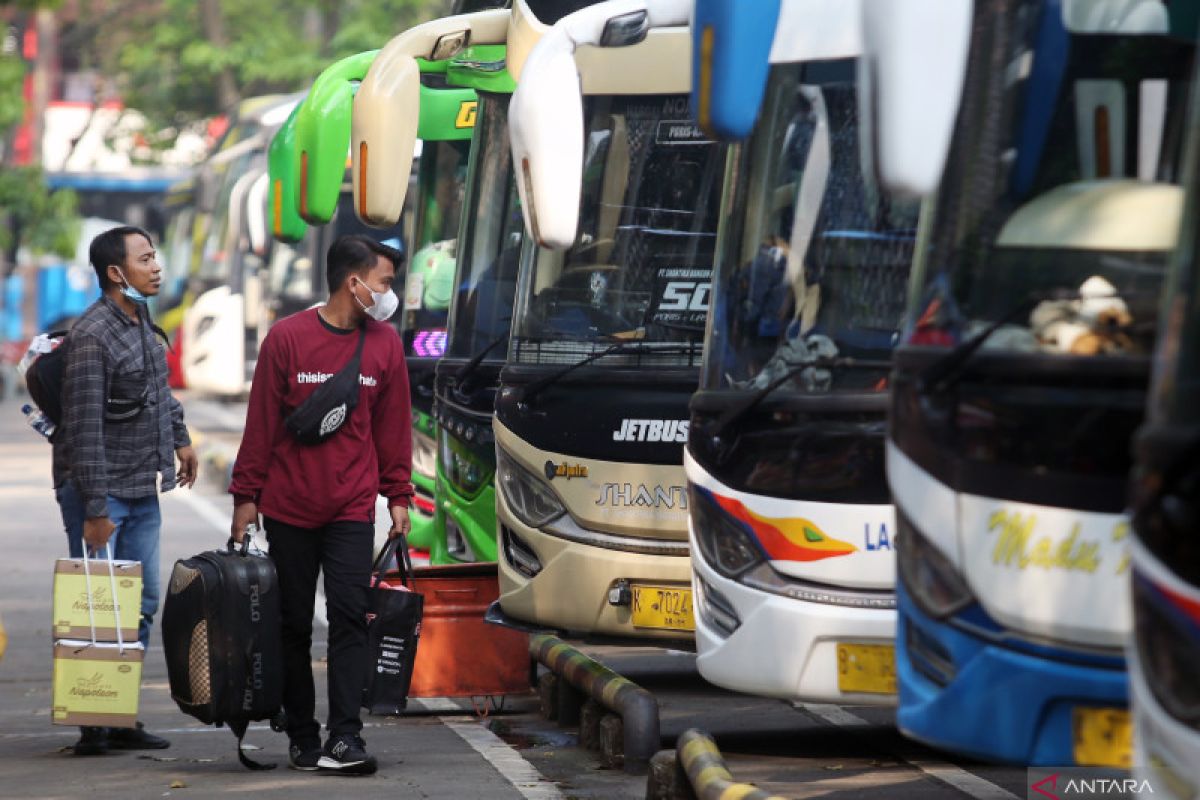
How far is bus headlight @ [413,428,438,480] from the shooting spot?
43.7 ft

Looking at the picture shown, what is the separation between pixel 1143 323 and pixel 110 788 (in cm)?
438

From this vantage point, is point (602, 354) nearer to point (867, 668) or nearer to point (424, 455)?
point (867, 668)

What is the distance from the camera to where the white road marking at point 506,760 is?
830cm

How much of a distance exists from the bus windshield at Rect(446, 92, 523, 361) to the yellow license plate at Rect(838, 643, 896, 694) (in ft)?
15.2

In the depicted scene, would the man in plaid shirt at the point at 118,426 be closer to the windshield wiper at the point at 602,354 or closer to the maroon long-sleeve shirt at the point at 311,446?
the maroon long-sleeve shirt at the point at 311,446

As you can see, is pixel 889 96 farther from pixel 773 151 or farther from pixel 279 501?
pixel 279 501

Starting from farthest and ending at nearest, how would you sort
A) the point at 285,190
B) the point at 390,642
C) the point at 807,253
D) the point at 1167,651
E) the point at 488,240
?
1. the point at 285,190
2. the point at 488,240
3. the point at 390,642
4. the point at 807,253
5. the point at 1167,651

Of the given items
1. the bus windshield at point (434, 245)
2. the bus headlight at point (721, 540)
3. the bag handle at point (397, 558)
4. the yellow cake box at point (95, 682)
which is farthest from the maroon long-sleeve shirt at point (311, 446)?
the bus windshield at point (434, 245)

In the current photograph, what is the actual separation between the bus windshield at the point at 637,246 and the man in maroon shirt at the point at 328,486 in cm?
123

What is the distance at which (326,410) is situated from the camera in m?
8.58

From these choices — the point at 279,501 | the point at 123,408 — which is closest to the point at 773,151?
the point at 279,501

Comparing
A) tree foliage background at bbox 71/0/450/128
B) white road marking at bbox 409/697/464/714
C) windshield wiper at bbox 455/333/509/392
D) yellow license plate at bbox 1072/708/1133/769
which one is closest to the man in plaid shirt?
white road marking at bbox 409/697/464/714

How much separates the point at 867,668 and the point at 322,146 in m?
4.48

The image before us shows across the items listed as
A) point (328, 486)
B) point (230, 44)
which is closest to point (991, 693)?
point (328, 486)
